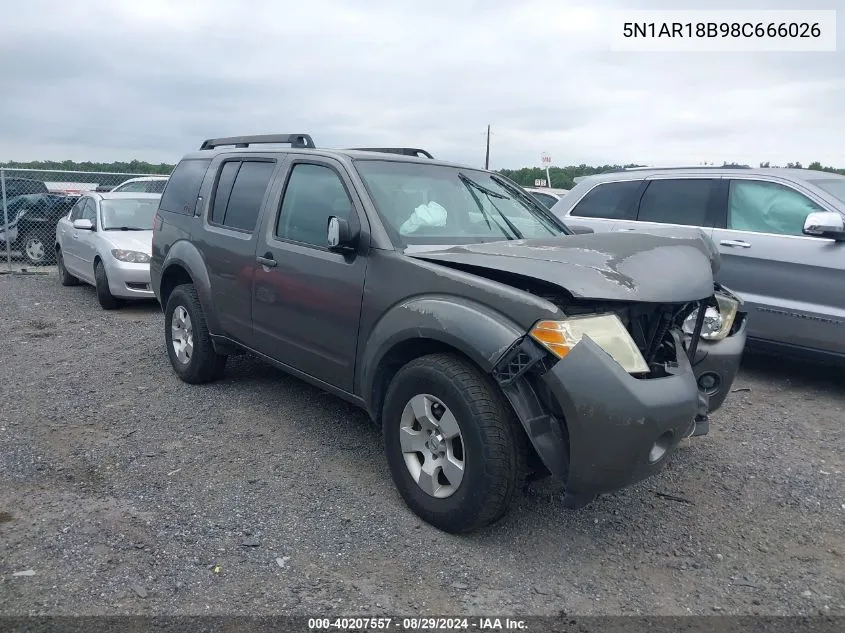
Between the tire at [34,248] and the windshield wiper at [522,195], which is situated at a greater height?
the windshield wiper at [522,195]

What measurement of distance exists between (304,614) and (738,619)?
5.63ft

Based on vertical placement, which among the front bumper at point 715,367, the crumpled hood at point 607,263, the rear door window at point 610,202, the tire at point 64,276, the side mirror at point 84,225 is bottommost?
the tire at point 64,276

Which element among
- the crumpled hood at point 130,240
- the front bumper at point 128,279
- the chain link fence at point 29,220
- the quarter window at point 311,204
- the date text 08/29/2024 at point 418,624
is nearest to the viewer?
the date text 08/29/2024 at point 418,624

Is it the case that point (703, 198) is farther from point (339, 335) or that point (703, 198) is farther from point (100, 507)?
point (100, 507)

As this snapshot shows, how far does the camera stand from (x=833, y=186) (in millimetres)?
6062

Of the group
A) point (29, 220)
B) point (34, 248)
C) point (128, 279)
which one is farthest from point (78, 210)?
point (34, 248)

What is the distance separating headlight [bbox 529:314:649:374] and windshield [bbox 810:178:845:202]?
3884mm

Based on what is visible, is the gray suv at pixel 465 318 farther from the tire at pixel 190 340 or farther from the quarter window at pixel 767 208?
the quarter window at pixel 767 208

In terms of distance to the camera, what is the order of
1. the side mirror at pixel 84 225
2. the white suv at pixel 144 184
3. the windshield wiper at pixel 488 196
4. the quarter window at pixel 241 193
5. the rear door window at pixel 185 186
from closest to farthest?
the windshield wiper at pixel 488 196 → the quarter window at pixel 241 193 → the rear door window at pixel 185 186 → the side mirror at pixel 84 225 → the white suv at pixel 144 184

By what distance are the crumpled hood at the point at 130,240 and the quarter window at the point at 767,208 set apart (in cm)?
664

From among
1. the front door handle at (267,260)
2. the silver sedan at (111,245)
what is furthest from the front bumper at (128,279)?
the front door handle at (267,260)

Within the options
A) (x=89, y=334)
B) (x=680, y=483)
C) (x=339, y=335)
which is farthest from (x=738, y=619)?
(x=89, y=334)

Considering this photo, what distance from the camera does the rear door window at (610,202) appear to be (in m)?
6.98

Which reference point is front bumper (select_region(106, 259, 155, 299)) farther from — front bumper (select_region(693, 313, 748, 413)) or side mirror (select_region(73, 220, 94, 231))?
front bumper (select_region(693, 313, 748, 413))
